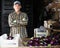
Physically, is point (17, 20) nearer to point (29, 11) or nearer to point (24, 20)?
point (24, 20)

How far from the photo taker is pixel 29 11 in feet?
29.4

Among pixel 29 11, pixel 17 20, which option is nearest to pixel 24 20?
pixel 17 20

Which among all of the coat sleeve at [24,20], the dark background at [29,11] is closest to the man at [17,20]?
the coat sleeve at [24,20]

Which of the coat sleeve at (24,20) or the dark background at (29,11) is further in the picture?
the dark background at (29,11)

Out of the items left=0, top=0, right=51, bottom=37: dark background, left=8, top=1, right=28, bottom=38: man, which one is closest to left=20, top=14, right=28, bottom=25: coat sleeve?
left=8, top=1, right=28, bottom=38: man

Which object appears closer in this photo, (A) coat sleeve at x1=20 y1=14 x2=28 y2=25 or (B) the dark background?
(A) coat sleeve at x1=20 y1=14 x2=28 y2=25

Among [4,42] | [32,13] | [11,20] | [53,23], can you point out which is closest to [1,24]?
[32,13]

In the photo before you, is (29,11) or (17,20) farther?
(29,11)

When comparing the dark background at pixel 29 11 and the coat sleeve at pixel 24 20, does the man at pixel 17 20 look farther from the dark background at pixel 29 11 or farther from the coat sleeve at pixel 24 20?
the dark background at pixel 29 11

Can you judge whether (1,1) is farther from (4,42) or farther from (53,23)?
(4,42)

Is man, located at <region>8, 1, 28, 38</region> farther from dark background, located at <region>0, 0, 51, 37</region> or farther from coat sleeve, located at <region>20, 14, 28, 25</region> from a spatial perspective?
dark background, located at <region>0, 0, 51, 37</region>

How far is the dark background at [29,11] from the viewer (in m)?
A: 8.88

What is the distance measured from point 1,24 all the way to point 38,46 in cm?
479

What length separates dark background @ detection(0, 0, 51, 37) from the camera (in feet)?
29.1
